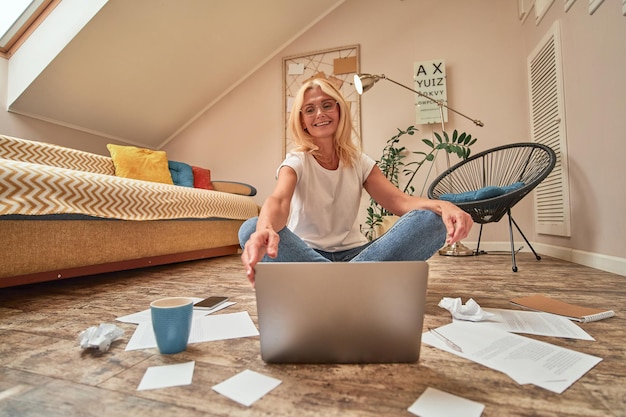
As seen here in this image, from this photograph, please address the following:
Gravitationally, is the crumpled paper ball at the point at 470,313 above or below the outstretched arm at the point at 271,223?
below

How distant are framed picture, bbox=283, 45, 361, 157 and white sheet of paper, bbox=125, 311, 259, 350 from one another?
7.85ft

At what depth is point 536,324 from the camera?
0.81m

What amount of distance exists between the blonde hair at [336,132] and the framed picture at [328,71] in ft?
6.40

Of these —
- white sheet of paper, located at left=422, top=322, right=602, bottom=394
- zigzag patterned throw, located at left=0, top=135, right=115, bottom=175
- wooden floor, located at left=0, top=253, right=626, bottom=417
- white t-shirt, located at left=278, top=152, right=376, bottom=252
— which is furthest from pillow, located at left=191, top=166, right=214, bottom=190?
white sheet of paper, located at left=422, top=322, right=602, bottom=394

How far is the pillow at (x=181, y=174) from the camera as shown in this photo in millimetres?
2621

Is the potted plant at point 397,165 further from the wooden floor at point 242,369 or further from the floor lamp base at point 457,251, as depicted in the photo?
the wooden floor at point 242,369

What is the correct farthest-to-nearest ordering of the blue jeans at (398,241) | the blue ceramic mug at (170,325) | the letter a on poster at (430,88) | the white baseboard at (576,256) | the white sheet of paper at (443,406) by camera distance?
1. the letter a on poster at (430,88)
2. the white baseboard at (576,256)
3. the blue jeans at (398,241)
4. the blue ceramic mug at (170,325)
5. the white sheet of paper at (443,406)

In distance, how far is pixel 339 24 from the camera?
3111mm

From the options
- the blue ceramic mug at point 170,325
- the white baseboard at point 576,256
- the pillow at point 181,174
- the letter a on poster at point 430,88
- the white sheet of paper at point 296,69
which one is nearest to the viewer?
the blue ceramic mug at point 170,325

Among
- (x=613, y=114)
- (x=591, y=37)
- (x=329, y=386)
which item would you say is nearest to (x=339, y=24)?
(x=591, y=37)

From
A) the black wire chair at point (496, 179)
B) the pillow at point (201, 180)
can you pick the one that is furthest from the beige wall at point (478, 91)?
the pillow at point (201, 180)

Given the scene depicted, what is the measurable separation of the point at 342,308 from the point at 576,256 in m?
2.01

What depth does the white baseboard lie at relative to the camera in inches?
59.4

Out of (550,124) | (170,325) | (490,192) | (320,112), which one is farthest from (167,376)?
(550,124)
